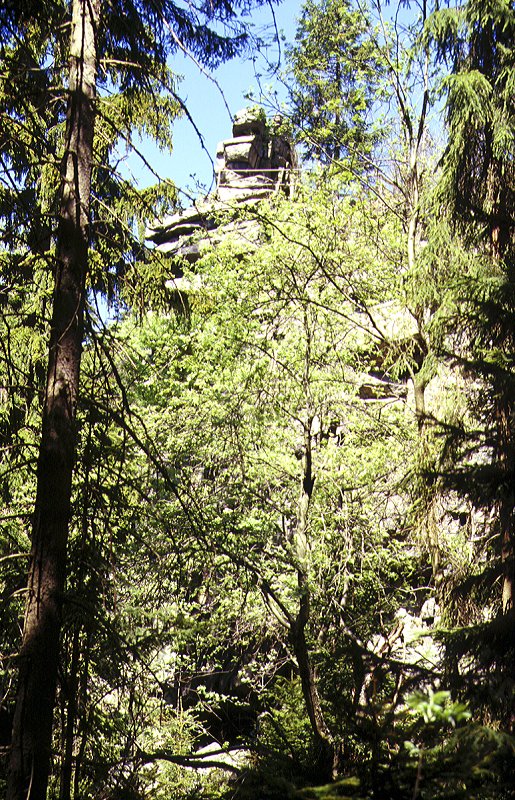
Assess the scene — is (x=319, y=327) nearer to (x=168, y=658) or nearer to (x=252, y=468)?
(x=252, y=468)

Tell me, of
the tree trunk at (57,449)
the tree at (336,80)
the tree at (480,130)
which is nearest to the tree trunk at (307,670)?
the tree at (480,130)

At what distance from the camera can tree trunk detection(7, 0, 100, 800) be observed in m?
3.64

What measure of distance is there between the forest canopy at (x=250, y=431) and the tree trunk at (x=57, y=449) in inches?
0.6

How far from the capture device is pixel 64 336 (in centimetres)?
418

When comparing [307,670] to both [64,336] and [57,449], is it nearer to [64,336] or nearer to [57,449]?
[57,449]

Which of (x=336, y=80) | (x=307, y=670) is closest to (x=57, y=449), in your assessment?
(x=307, y=670)

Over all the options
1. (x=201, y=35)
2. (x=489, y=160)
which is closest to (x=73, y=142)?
(x=201, y=35)

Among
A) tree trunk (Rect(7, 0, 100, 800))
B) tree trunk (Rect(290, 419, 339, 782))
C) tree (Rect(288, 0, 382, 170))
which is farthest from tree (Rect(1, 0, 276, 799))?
tree trunk (Rect(290, 419, 339, 782))

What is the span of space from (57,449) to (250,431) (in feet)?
23.7

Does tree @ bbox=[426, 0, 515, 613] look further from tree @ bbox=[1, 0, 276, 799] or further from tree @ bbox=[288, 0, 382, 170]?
tree @ bbox=[1, 0, 276, 799]

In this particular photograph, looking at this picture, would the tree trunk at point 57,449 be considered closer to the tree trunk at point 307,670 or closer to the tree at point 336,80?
the tree at point 336,80

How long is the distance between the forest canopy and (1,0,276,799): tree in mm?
16

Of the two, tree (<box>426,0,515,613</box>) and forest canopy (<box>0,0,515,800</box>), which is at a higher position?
tree (<box>426,0,515,613</box>)

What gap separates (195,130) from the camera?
4.53 m
